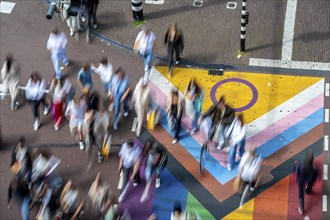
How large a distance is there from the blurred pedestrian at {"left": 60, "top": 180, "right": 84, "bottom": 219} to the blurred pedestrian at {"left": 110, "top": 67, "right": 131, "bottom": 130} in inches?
125

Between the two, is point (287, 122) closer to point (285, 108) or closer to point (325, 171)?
point (285, 108)

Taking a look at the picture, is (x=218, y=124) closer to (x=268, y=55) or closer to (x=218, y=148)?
(x=218, y=148)

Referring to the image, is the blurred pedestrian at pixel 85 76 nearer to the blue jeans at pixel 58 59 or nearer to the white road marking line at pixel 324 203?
the blue jeans at pixel 58 59

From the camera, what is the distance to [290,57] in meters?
20.4

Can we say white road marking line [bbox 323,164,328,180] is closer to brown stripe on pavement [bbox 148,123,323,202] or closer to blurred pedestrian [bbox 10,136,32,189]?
brown stripe on pavement [bbox 148,123,323,202]

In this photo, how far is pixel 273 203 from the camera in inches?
659

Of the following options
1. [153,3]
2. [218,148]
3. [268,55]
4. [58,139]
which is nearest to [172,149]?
[218,148]

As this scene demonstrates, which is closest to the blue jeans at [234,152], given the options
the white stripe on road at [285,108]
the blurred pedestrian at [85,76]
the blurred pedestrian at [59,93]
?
the white stripe on road at [285,108]

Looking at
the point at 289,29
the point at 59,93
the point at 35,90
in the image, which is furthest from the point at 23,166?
the point at 289,29

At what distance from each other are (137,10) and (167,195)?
712 centimetres

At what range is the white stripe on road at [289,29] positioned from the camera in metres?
20.5

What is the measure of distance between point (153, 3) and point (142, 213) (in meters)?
8.55

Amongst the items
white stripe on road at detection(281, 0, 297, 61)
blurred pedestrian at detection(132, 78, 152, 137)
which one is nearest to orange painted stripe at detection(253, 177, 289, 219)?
blurred pedestrian at detection(132, 78, 152, 137)

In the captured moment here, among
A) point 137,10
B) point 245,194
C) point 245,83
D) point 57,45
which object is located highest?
point 57,45
